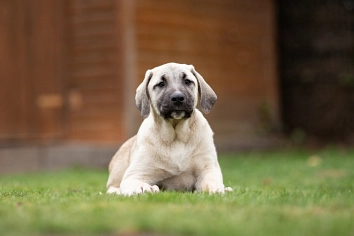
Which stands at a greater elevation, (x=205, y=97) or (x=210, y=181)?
(x=205, y=97)

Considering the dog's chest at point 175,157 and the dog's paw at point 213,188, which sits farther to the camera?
the dog's chest at point 175,157

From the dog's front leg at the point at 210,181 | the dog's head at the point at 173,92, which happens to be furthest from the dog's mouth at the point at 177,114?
the dog's front leg at the point at 210,181

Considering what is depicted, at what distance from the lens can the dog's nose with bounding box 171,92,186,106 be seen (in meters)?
6.62

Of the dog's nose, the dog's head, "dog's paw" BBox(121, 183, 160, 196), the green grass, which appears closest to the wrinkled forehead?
the dog's head

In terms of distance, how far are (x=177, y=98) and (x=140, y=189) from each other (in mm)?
867

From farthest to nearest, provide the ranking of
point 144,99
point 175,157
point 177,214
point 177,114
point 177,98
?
1. point 144,99
2. point 175,157
3. point 177,114
4. point 177,98
5. point 177,214

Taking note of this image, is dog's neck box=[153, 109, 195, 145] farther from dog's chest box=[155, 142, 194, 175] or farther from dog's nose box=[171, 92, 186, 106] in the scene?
dog's nose box=[171, 92, 186, 106]

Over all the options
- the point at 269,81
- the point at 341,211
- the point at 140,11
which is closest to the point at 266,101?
the point at 269,81

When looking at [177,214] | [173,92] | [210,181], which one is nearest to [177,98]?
[173,92]

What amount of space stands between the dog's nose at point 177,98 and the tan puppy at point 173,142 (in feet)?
0.27

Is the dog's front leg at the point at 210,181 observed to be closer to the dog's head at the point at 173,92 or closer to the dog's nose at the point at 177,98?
the dog's head at the point at 173,92

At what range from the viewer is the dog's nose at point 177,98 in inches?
261

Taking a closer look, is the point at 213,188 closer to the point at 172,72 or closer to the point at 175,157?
the point at 175,157

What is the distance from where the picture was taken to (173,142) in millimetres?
6941
